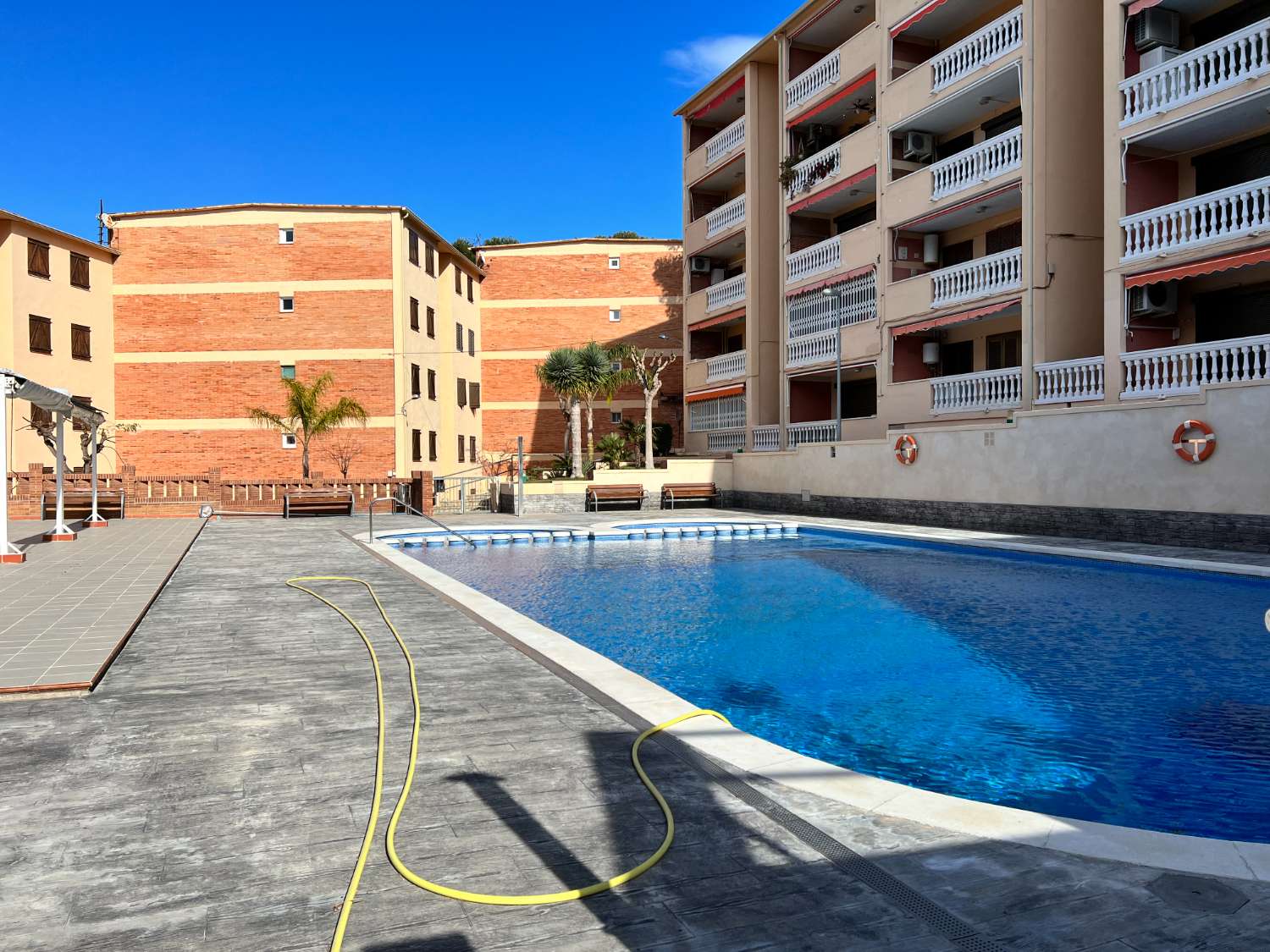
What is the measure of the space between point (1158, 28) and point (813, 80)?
1111 cm

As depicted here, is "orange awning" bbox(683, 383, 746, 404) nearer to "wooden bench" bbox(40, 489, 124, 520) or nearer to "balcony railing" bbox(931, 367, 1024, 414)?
"balcony railing" bbox(931, 367, 1024, 414)

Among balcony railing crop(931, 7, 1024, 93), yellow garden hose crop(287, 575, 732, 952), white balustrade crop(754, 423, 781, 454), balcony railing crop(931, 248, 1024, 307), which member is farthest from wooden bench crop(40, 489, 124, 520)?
balcony railing crop(931, 7, 1024, 93)

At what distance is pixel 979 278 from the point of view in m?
20.2

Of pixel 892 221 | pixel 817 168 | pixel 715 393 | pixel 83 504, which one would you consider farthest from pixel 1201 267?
pixel 83 504

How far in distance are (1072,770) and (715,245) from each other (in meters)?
27.6

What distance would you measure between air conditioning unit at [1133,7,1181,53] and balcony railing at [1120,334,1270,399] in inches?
225

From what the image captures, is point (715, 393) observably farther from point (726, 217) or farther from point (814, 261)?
point (814, 261)

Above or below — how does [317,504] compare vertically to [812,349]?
below

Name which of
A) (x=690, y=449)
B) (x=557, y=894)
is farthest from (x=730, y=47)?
(x=557, y=894)

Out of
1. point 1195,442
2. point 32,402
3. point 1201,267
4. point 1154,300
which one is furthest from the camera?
point 1154,300

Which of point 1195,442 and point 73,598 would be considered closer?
point 73,598

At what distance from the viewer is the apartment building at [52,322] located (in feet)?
93.6

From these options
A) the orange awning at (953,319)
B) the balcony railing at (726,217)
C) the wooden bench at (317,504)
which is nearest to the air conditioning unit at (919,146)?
the orange awning at (953,319)

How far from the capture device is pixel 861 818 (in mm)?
3818
